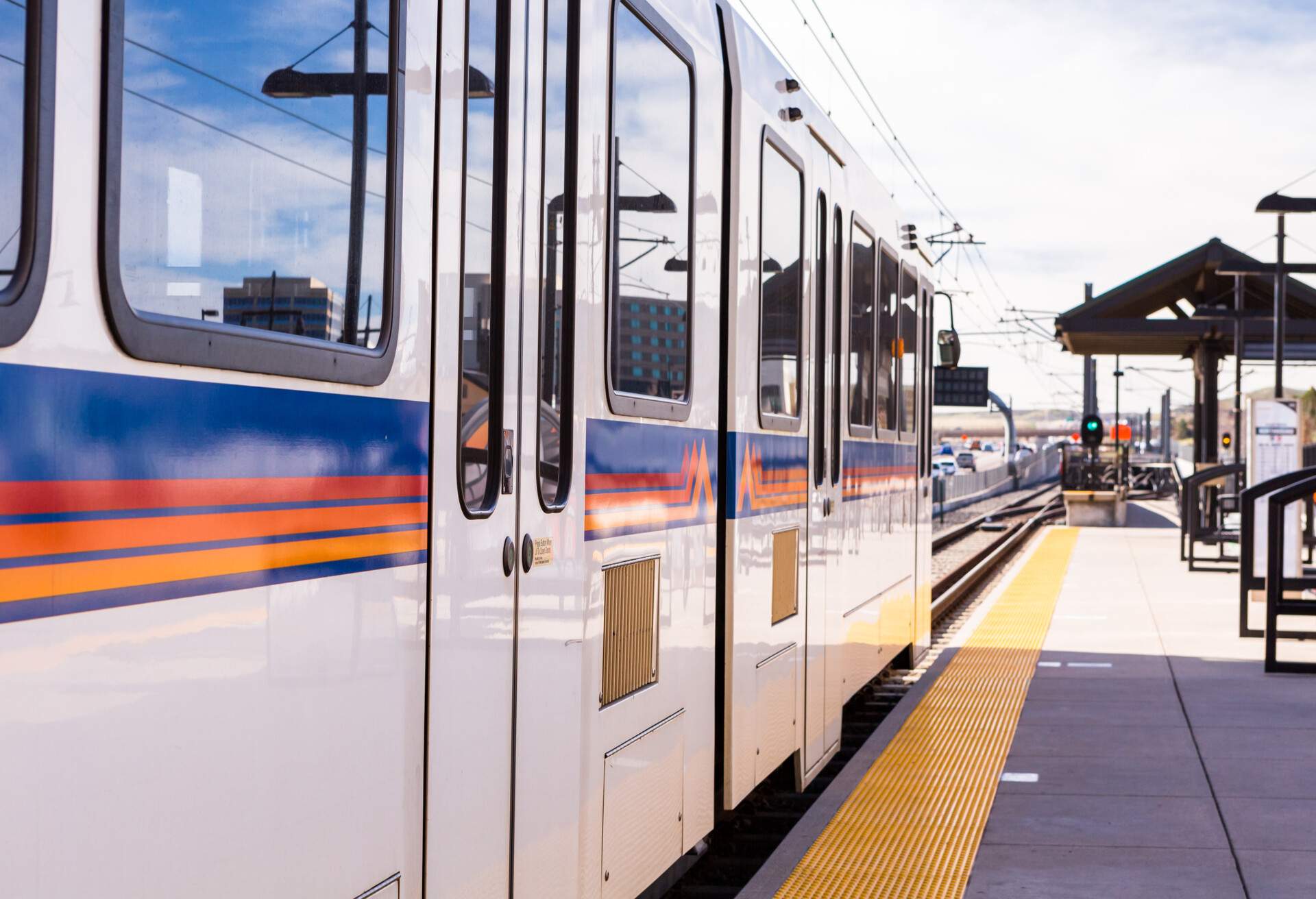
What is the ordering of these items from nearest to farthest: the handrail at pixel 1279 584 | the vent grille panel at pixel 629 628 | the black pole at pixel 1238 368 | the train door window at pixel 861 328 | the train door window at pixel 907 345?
the vent grille panel at pixel 629 628
the train door window at pixel 861 328
the train door window at pixel 907 345
the handrail at pixel 1279 584
the black pole at pixel 1238 368

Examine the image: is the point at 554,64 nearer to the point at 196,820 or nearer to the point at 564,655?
the point at 564,655

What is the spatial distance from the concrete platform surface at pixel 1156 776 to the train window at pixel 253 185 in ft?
12.8

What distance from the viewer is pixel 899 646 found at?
34.4ft

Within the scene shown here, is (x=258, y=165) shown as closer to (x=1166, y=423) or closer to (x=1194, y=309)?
(x=1194, y=309)

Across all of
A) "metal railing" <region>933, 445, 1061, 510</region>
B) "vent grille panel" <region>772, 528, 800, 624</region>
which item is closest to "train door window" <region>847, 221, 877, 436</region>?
"vent grille panel" <region>772, 528, 800, 624</region>

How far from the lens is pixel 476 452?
3.37 metres

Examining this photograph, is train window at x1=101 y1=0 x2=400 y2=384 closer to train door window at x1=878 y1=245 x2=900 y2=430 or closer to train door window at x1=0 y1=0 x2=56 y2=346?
train door window at x1=0 y1=0 x2=56 y2=346

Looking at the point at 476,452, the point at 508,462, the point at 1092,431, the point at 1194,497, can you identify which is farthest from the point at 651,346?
the point at 1092,431

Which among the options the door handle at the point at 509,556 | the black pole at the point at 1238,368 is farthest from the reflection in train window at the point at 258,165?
the black pole at the point at 1238,368

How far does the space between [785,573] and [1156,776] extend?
2.59m

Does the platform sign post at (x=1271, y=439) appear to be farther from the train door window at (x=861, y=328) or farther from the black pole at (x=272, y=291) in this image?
the black pole at (x=272, y=291)

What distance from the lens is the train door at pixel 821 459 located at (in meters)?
7.03

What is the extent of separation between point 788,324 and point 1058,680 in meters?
5.40

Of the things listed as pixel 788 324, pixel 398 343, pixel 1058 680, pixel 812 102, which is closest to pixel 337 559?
pixel 398 343
